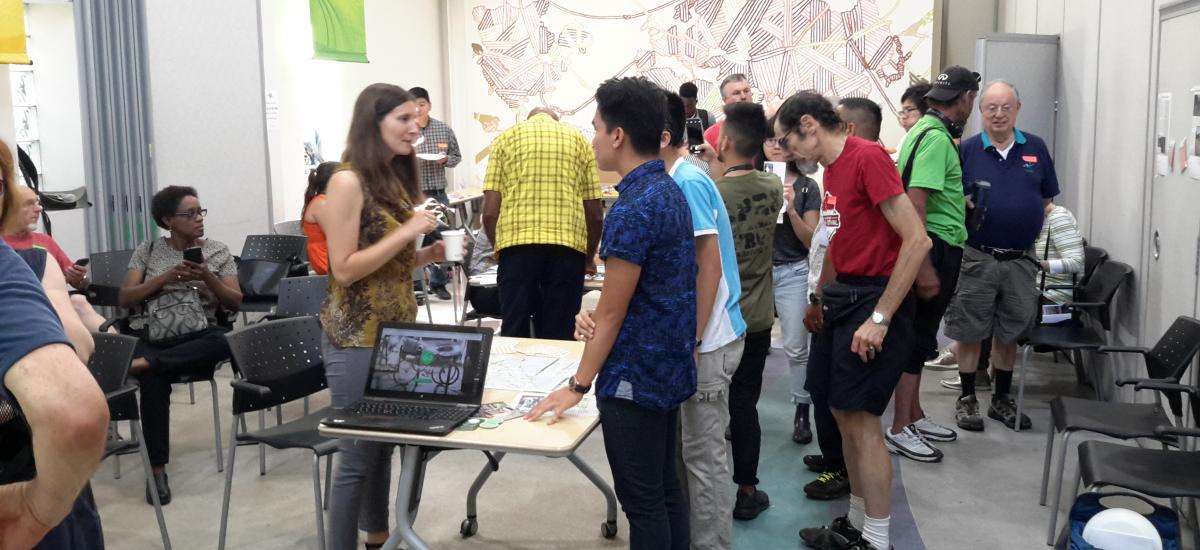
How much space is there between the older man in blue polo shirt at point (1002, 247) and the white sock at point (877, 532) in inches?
75.2

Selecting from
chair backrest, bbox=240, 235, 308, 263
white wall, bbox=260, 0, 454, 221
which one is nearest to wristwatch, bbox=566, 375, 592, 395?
chair backrest, bbox=240, 235, 308, 263

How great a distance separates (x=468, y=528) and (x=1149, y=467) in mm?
2234

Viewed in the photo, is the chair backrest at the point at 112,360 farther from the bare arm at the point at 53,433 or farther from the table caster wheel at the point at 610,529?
the bare arm at the point at 53,433

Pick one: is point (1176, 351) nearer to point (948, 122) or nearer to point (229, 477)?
point (948, 122)

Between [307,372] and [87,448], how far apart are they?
251 centimetres

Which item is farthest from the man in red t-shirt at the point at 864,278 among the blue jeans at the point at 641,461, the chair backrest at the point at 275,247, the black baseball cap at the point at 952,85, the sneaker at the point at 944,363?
the chair backrest at the point at 275,247

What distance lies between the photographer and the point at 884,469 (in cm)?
317

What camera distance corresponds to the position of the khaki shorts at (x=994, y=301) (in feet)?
16.5

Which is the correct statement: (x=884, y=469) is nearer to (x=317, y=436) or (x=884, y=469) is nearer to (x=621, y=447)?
(x=621, y=447)

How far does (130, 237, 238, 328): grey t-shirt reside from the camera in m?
4.57

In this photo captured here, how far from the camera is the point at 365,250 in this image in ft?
9.27

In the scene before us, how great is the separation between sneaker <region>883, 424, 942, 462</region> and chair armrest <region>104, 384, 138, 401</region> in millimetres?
2995

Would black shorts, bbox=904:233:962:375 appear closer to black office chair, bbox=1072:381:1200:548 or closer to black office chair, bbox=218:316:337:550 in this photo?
black office chair, bbox=1072:381:1200:548

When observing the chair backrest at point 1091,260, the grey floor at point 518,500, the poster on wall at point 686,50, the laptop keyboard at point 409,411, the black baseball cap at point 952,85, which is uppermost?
the poster on wall at point 686,50
